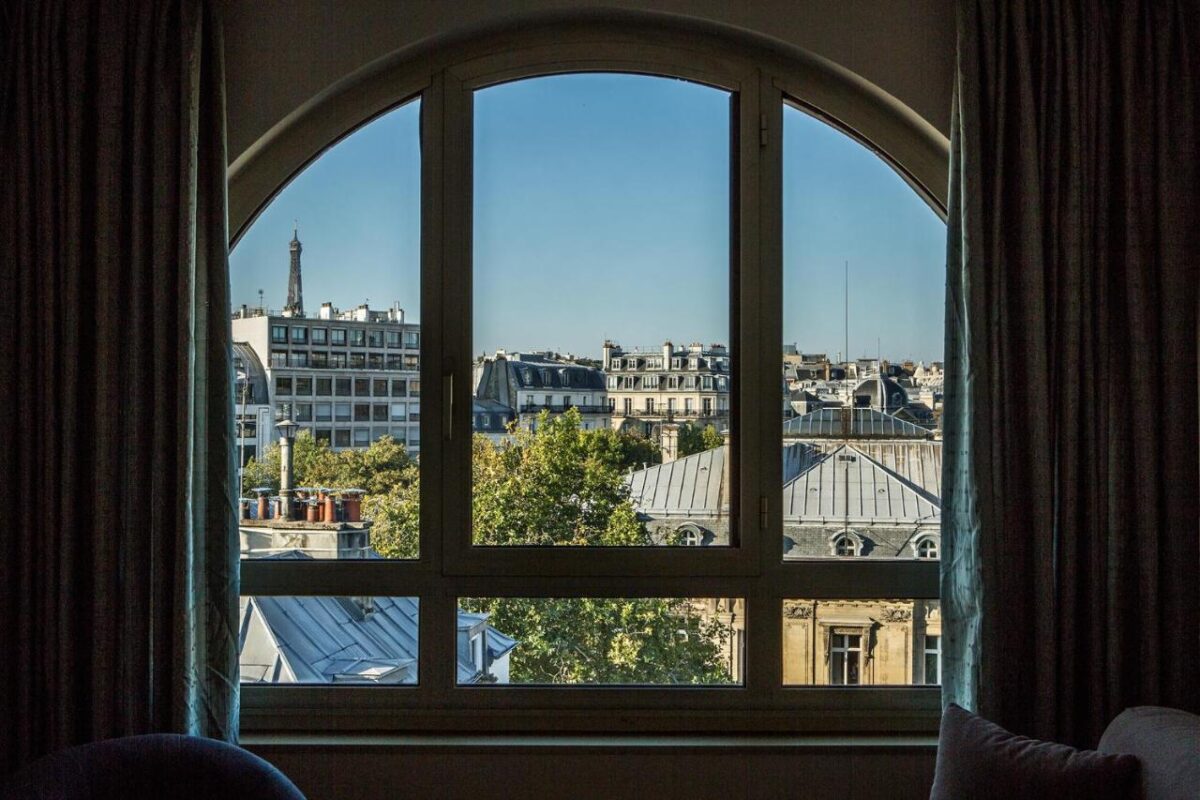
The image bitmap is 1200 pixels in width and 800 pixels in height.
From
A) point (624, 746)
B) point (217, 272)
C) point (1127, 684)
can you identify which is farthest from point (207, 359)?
A: point (1127, 684)

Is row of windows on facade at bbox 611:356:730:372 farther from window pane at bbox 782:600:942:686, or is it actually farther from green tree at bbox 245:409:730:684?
window pane at bbox 782:600:942:686

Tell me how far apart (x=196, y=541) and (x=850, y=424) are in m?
1.70

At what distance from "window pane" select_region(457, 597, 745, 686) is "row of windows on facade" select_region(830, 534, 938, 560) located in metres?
0.31

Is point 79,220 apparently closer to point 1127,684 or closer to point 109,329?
point 109,329

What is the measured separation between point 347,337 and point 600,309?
69 centimetres

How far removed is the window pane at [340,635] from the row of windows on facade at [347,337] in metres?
0.59

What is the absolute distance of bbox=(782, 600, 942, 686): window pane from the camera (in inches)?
92.5

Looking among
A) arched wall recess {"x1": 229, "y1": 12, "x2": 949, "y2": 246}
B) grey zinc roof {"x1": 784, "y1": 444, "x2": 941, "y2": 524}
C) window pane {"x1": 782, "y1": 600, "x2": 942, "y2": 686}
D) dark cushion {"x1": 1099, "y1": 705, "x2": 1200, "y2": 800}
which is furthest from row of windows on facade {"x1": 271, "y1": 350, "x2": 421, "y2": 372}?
dark cushion {"x1": 1099, "y1": 705, "x2": 1200, "y2": 800}

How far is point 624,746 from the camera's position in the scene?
2221mm

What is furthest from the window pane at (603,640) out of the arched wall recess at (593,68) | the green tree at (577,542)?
the arched wall recess at (593,68)

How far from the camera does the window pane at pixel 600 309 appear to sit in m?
2.36

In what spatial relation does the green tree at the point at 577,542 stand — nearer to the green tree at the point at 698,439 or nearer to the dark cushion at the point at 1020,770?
the green tree at the point at 698,439

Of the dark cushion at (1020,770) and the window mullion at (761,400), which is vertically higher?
the window mullion at (761,400)

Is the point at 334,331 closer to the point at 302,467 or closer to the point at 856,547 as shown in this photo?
the point at 302,467
